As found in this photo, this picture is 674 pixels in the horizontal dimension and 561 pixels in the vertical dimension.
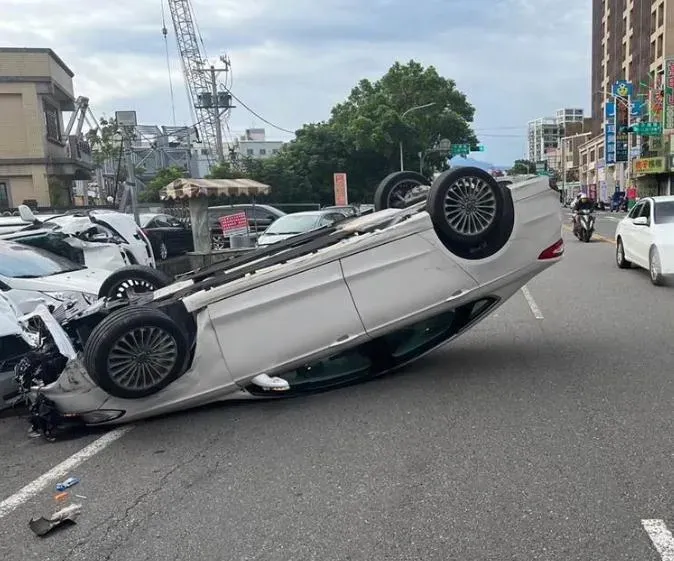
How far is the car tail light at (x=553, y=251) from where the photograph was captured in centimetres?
617

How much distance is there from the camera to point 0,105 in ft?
95.8

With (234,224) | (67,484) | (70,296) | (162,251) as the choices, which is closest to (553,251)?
(67,484)

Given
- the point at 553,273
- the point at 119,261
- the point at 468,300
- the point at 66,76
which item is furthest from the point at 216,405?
the point at 66,76

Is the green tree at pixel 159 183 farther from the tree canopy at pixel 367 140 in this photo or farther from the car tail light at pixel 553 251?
the car tail light at pixel 553 251

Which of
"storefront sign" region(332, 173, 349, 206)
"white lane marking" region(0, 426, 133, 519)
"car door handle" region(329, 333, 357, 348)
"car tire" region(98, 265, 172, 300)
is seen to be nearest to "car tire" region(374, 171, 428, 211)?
"car door handle" region(329, 333, 357, 348)

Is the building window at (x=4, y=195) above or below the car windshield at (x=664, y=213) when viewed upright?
above

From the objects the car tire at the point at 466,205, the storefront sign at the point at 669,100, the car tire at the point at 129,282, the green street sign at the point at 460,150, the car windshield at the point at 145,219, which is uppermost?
the storefront sign at the point at 669,100

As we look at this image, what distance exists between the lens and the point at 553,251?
6.25 m

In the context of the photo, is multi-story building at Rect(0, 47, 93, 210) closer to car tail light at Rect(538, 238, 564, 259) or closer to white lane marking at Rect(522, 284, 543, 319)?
white lane marking at Rect(522, 284, 543, 319)

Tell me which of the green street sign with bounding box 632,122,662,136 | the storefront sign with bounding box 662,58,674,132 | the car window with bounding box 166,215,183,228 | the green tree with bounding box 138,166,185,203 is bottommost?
the car window with bounding box 166,215,183,228

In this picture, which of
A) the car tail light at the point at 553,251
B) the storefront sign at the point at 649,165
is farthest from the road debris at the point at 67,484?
the storefront sign at the point at 649,165

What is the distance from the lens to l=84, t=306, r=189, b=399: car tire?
5000 millimetres

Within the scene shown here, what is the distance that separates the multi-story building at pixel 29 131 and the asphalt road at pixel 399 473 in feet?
87.6

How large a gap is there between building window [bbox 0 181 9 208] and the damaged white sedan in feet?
89.7
